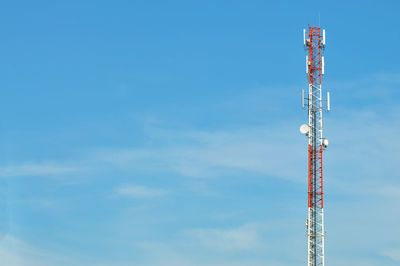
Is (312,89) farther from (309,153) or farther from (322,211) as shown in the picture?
(322,211)

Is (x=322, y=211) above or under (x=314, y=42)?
under

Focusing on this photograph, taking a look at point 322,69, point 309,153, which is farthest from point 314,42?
point 309,153

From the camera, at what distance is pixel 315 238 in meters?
103

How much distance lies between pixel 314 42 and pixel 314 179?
1588 cm

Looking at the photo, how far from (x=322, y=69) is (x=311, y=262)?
22.0 meters

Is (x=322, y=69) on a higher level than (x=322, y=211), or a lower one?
higher

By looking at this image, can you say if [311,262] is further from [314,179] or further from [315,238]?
[314,179]

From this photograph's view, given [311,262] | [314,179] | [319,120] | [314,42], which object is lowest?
[311,262]

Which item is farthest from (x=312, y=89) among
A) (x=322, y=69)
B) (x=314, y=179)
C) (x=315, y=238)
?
(x=315, y=238)

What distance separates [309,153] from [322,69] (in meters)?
9.85

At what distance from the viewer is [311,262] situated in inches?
4028

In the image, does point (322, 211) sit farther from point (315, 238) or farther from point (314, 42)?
point (314, 42)

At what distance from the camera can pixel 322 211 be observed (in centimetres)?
10281

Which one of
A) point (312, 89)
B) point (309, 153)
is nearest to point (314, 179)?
point (309, 153)
